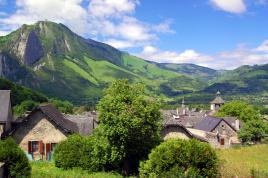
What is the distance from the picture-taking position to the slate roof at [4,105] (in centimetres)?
3909

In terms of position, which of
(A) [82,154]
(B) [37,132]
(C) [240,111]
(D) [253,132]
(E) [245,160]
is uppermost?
(C) [240,111]

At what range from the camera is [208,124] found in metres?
78.3

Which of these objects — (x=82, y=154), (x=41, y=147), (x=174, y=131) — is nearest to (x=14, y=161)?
(x=82, y=154)

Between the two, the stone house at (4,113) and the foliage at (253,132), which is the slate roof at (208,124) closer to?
the foliage at (253,132)

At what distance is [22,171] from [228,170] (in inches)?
519

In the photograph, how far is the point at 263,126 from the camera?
72000mm

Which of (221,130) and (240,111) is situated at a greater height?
(240,111)

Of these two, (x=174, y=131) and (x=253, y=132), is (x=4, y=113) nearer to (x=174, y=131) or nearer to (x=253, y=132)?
(x=174, y=131)

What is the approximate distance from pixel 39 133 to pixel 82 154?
35.6 ft

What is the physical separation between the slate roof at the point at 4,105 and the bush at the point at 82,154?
352 inches

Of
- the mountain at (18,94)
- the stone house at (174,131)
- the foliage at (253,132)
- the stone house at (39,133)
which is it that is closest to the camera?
the stone house at (39,133)

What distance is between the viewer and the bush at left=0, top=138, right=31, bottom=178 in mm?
24406

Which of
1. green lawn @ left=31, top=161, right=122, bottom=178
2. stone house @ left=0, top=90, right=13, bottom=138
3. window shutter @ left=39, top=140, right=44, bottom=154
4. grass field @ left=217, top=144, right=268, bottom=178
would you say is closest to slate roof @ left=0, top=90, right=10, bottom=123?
stone house @ left=0, top=90, right=13, bottom=138

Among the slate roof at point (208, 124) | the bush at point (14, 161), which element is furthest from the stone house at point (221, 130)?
the bush at point (14, 161)
